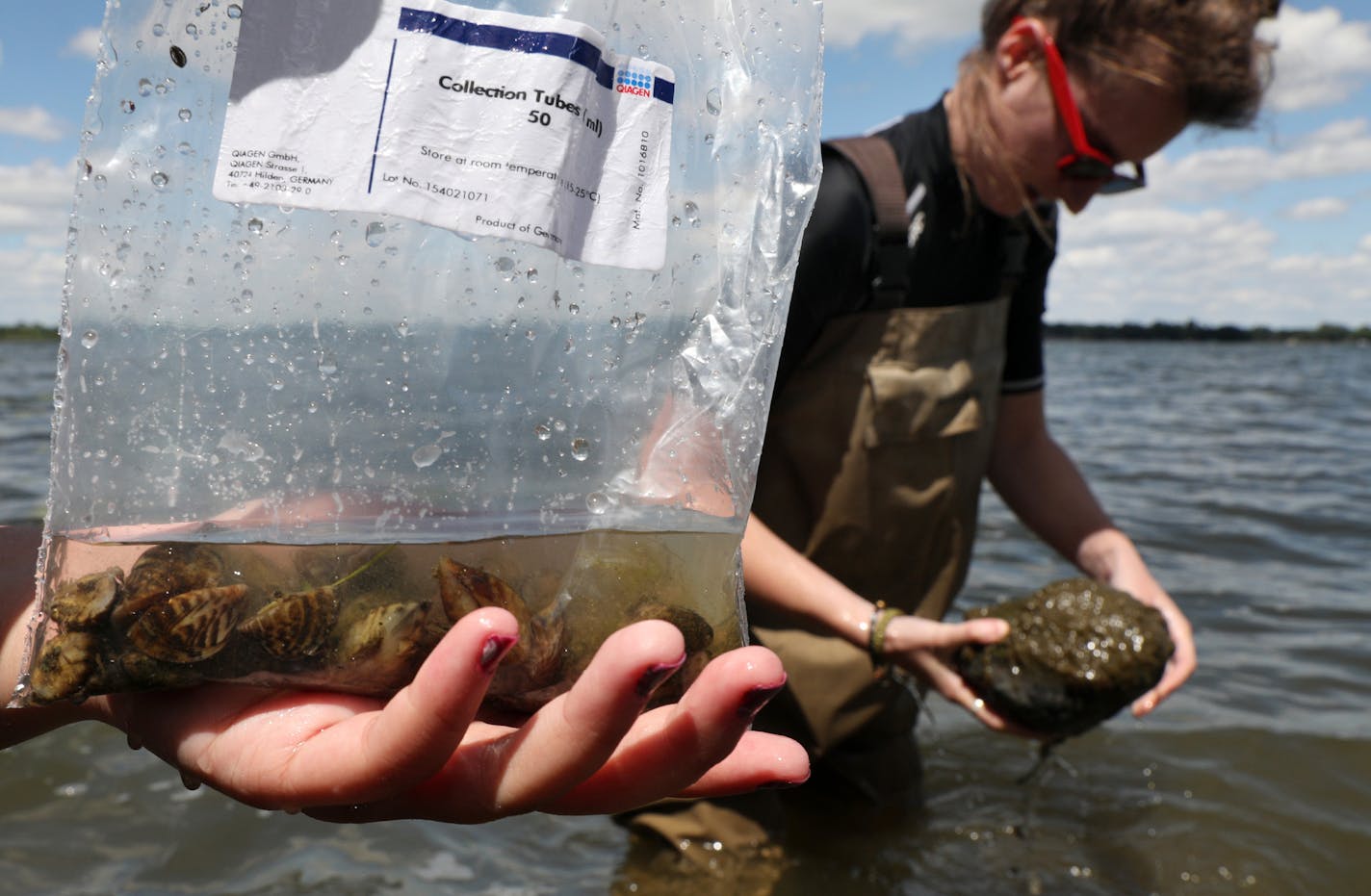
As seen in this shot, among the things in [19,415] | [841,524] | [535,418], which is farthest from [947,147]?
[19,415]

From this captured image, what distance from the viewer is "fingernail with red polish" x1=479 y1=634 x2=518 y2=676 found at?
0.97 m

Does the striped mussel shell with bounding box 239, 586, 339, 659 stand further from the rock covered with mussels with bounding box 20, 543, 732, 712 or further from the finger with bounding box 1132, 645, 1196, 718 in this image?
the finger with bounding box 1132, 645, 1196, 718

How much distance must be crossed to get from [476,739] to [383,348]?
51 cm

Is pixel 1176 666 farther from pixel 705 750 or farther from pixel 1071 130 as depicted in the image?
pixel 705 750

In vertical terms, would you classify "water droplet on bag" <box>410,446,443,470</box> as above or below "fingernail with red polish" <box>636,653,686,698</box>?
above

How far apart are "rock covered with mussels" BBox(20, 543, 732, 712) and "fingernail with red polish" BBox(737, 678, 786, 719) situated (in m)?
0.19

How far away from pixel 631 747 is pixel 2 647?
3.25 feet

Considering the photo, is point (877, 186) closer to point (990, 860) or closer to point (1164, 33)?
point (1164, 33)

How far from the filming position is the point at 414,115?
45.4 inches

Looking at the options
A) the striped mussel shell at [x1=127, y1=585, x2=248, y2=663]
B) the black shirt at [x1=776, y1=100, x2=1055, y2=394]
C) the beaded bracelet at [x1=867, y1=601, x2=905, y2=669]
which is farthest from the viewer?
the beaded bracelet at [x1=867, y1=601, x2=905, y2=669]

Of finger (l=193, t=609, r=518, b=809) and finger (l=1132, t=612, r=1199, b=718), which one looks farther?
finger (l=1132, t=612, r=1199, b=718)

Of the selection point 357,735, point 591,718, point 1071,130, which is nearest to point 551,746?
point 591,718

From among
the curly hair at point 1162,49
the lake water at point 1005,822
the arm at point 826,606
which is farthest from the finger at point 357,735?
the curly hair at point 1162,49

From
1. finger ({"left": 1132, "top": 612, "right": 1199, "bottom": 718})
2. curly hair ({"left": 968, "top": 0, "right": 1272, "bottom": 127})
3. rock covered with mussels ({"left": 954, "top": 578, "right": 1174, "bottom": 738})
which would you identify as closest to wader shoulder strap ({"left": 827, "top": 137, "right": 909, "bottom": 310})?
curly hair ({"left": 968, "top": 0, "right": 1272, "bottom": 127})
